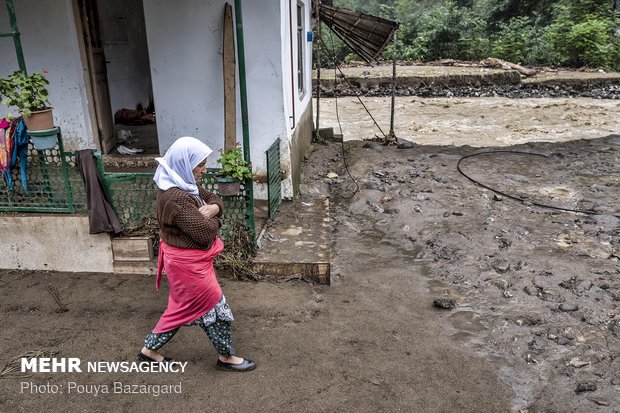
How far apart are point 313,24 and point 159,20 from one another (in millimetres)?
4772

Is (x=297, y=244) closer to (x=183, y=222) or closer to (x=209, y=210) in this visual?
(x=209, y=210)

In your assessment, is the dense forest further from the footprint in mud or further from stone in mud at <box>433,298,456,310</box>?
the footprint in mud

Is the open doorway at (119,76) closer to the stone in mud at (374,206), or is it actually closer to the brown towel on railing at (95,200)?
the brown towel on railing at (95,200)

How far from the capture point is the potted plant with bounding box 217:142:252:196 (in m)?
4.44

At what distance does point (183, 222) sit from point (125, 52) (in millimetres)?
6443

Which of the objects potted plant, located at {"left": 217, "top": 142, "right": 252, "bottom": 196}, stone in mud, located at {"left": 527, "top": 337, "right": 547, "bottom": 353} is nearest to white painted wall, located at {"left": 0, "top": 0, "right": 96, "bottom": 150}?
potted plant, located at {"left": 217, "top": 142, "right": 252, "bottom": 196}

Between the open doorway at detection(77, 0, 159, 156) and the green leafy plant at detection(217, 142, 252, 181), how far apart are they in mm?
2577

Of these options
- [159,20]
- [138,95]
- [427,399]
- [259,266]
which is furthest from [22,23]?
[427,399]

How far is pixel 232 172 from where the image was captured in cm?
447

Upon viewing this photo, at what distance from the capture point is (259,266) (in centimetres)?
468

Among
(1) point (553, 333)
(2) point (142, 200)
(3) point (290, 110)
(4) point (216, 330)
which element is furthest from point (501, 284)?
(2) point (142, 200)

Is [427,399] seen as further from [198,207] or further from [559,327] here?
[198,207]

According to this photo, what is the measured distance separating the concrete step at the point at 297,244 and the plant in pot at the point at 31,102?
84.0 inches

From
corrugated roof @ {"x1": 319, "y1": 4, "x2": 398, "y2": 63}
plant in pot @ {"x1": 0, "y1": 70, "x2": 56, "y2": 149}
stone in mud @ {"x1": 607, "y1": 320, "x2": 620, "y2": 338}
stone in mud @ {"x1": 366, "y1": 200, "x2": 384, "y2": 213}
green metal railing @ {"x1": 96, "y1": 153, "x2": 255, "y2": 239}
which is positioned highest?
corrugated roof @ {"x1": 319, "y1": 4, "x2": 398, "y2": 63}
